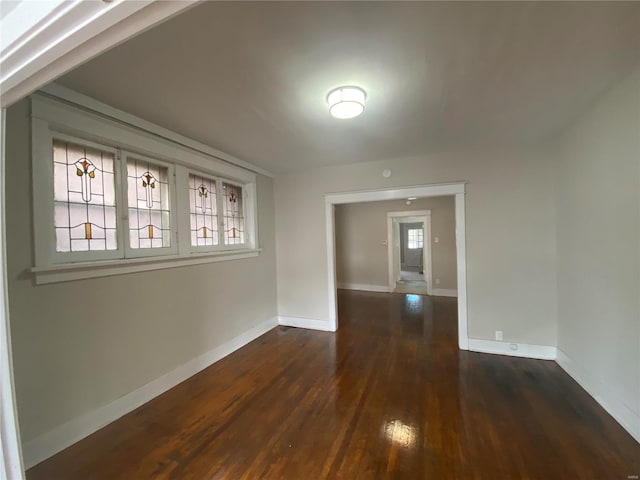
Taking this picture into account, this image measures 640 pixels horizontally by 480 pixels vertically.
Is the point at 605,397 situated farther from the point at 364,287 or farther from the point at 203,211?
the point at 364,287

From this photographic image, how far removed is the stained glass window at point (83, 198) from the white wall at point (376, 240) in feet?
18.3

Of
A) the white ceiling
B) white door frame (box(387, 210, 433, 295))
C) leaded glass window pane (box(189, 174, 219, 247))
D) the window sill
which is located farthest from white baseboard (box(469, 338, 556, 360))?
leaded glass window pane (box(189, 174, 219, 247))

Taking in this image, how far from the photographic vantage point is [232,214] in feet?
11.7

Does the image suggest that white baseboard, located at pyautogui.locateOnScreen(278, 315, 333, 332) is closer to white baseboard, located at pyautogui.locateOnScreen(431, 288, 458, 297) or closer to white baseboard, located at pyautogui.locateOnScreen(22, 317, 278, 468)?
white baseboard, located at pyautogui.locateOnScreen(22, 317, 278, 468)

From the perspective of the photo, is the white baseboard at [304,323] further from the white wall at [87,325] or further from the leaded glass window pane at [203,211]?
the leaded glass window pane at [203,211]

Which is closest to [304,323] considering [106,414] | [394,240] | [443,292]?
[106,414]

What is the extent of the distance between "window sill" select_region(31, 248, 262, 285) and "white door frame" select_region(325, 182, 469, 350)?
5.36 ft

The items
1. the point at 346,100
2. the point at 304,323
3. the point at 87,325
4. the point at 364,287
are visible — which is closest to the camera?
the point at 346,100

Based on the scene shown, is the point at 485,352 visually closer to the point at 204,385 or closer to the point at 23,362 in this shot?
the point at 204,385

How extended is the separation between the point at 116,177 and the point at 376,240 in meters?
5.72

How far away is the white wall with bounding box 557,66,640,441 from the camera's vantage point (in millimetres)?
1743

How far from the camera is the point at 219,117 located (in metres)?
2.20

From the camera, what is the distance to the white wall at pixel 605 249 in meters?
1.74

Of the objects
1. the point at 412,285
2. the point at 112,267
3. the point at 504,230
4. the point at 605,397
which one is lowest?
the point at 412,285
